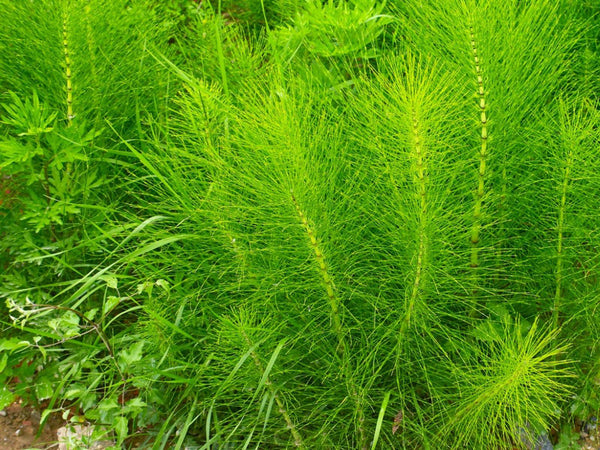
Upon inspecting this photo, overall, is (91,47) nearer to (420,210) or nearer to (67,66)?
(67,66)

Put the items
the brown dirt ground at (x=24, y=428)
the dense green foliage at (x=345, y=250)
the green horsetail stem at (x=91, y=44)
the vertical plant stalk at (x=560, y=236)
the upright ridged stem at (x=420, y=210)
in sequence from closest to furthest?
the upright ridged stem at (x=420, y=210)
the dense green foliage at (x=345, y=250)
the vertical plant stalk at (x=560, y=236)
the brown dirt ground at (x=24, y=428)
the green horsetail stem at (x=91, y=44)

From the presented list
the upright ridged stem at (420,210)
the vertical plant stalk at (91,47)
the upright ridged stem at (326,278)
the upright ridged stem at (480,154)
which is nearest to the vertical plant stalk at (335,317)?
the upright ridged stem at (326,278)

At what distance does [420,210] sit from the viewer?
1671 millimetres

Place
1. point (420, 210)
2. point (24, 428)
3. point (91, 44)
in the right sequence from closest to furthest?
point (420, 210) < point (24, 428) < point (91, 44)

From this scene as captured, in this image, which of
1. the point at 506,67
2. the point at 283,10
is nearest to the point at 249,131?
the point at 506,67

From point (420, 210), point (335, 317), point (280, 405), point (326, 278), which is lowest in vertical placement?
point (280, 405)

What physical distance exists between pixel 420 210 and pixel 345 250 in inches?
11.2

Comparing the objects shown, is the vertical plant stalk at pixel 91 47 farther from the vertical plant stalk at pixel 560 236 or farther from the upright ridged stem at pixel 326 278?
the vertical plant stalk at pixel 560 236

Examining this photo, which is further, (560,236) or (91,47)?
(91,47)

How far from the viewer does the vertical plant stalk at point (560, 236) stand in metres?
1.88

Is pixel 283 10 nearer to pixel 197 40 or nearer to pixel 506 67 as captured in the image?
pixel 197 40

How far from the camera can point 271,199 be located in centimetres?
175

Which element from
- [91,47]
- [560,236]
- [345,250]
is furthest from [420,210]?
[91,47]

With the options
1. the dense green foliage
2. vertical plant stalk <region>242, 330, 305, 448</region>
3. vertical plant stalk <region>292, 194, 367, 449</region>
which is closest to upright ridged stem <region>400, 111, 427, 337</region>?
the dense green foliage
